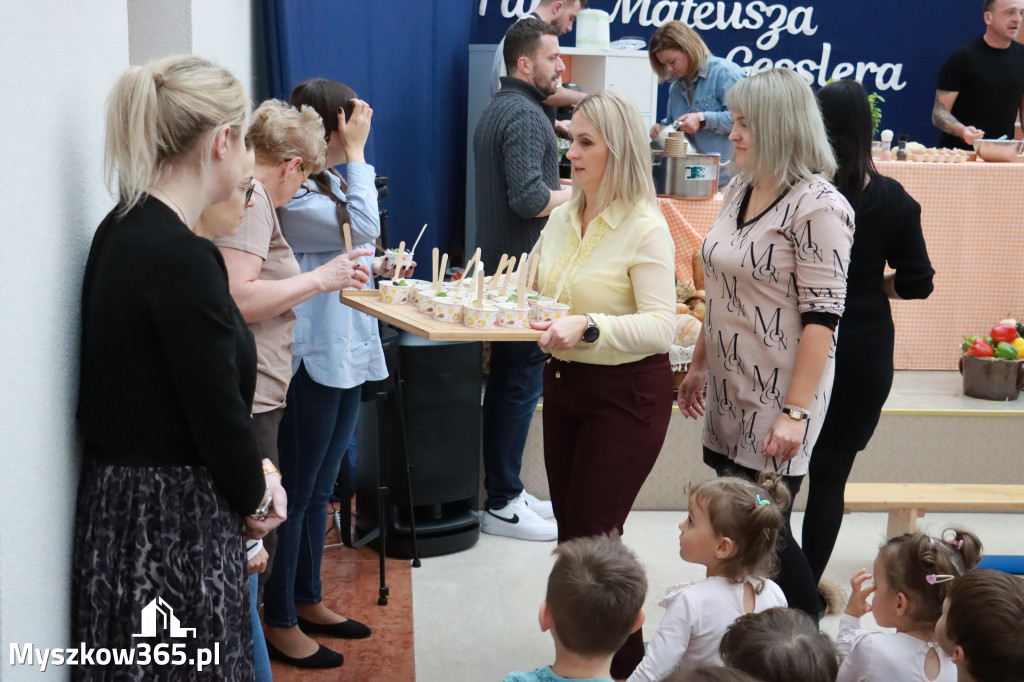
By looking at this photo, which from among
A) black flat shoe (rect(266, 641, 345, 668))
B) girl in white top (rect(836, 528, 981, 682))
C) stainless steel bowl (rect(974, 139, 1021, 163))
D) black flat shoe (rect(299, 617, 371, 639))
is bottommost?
black flat shoe (rect(299, 617, 371, 639))

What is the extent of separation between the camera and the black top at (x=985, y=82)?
19.3ft

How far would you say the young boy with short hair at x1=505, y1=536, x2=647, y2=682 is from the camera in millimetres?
1666

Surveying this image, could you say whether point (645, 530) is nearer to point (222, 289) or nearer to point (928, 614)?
point (928, 614)

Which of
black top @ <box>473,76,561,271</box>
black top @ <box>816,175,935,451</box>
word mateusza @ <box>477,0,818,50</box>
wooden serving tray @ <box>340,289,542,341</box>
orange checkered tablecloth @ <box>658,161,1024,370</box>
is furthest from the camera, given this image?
word mateusza @ <box>477,0,818,50</box>

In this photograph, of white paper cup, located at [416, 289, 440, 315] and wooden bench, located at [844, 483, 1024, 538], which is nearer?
white paper cup, located at [416, 289, 440, 315]

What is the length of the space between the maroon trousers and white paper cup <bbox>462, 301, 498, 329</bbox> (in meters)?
0.21

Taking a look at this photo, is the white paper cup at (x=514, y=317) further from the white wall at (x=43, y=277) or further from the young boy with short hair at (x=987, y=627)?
the young boy with short hair at (x=987, y=627)

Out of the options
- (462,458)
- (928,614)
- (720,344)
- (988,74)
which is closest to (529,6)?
(988,74)

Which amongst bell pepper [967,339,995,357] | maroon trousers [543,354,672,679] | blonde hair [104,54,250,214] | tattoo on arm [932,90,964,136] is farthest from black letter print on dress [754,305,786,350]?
tattoo on arm [932,90,964,136]

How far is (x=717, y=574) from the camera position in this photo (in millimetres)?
2094

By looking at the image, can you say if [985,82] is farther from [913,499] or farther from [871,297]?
[871,297]

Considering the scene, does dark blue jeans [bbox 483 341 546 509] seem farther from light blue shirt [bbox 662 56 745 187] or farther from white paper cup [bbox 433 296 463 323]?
light blue shirt [bbox 662 56 745 187]

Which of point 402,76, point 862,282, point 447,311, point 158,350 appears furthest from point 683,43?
point 158,350

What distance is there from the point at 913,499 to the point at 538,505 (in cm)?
139
